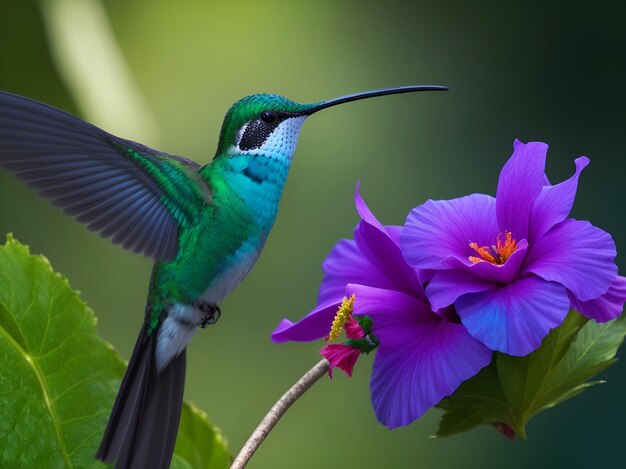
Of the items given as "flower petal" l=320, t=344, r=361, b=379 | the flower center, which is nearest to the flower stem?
"flower petal" l=320, t=344, r=361, b=379

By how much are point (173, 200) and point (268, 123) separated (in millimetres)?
93

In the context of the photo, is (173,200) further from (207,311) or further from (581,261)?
(581,261)

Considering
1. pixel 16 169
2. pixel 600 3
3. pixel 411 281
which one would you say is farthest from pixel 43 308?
pixel 600 3

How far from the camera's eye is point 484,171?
8.27 ft

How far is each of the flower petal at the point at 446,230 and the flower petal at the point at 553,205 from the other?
0.12 feet

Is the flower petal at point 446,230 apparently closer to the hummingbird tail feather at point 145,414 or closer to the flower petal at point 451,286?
the flower petal at point 451,286

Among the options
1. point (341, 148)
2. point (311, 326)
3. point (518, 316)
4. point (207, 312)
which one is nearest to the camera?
point (518, 316)

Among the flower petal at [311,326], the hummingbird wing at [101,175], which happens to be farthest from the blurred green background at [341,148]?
the flower petal at [311,326]

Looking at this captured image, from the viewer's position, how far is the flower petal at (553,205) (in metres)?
0.52

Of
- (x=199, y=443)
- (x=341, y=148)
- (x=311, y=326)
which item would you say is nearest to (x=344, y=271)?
(x=311, y=326)

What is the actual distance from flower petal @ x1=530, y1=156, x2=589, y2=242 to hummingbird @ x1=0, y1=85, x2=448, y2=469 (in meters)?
0.15

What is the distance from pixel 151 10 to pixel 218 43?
0.67 feet

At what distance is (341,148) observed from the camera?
2.49m

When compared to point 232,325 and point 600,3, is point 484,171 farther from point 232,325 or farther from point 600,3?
point 232,325
